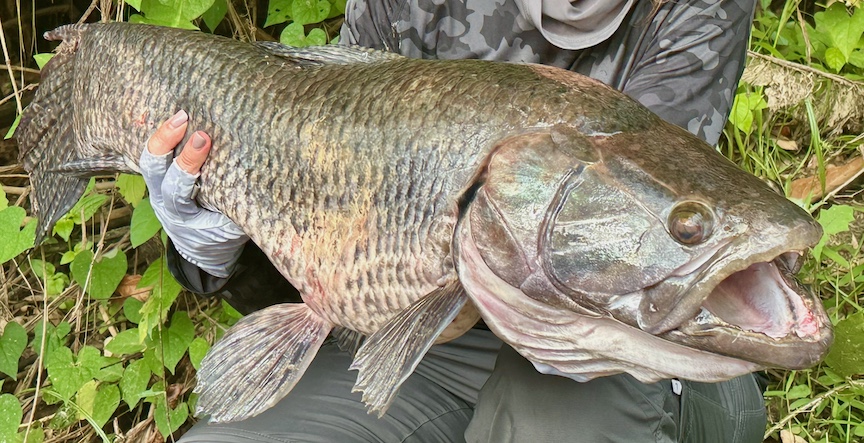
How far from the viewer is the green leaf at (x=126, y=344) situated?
2.36 metres

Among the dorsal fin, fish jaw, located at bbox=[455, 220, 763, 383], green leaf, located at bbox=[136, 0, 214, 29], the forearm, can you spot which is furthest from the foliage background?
fish jaw, located at bbox=[455, 220, 763, 383]

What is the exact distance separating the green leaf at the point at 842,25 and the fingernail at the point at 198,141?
6.44ft

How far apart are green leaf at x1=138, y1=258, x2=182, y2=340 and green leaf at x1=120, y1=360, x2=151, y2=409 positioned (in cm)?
11

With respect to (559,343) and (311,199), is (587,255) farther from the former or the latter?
(311,199)

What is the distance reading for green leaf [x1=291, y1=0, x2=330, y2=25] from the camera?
7.91 feet

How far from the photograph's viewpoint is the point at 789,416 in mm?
2340

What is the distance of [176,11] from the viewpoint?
200cm

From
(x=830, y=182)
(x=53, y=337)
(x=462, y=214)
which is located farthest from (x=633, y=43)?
(x=53, y=337)

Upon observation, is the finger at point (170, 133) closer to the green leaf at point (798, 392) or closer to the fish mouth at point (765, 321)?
the fish mouth at point (765, 321)

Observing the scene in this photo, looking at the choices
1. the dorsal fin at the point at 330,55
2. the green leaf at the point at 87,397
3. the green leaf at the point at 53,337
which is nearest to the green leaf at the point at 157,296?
the green leaf at the point at 87,397

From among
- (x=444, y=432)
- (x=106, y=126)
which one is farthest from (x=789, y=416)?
(x=106, y=126)

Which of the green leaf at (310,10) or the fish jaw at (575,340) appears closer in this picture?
the fish jaw at (575,340)

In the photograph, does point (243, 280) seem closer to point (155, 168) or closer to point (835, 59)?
point (155, 168)

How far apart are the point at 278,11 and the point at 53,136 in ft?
2.67
